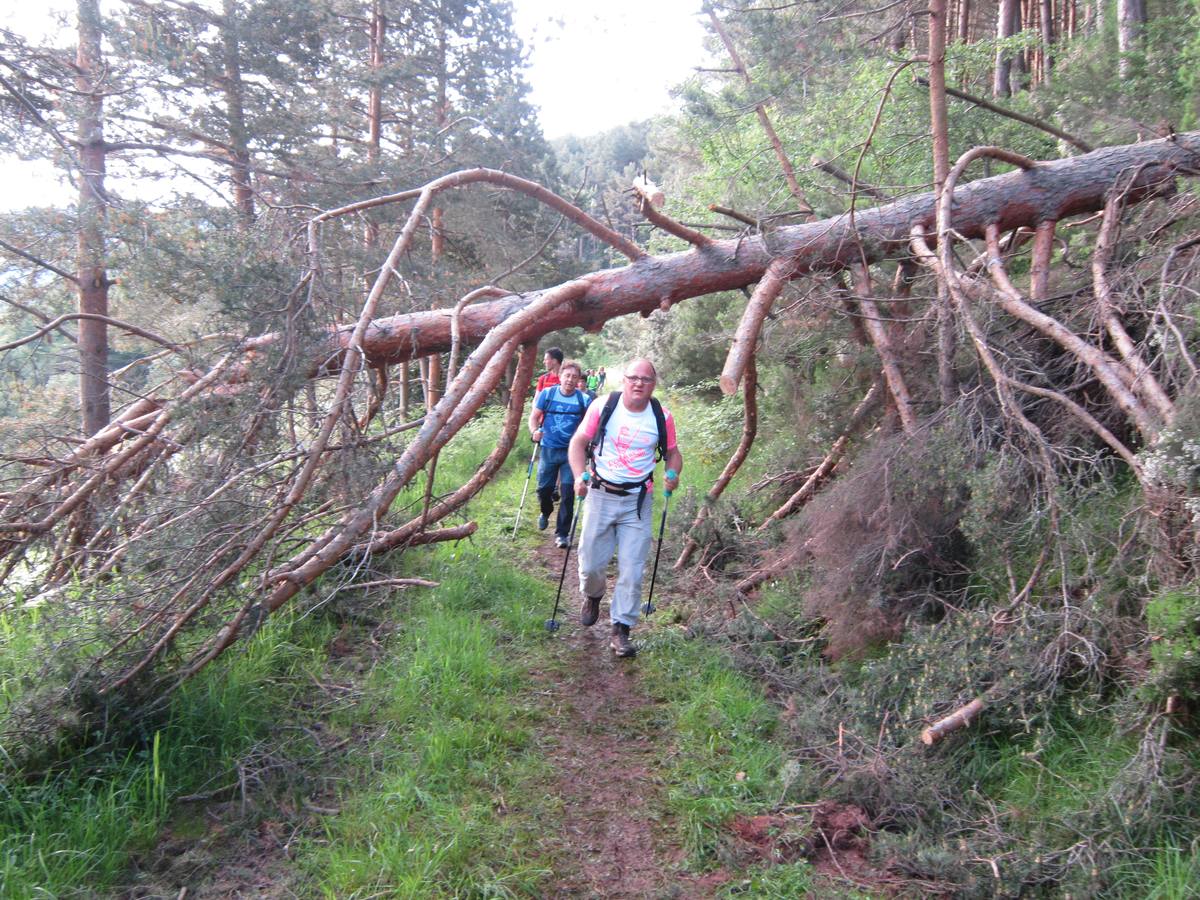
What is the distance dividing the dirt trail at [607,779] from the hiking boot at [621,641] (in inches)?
2.7

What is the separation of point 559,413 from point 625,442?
2.76 metres

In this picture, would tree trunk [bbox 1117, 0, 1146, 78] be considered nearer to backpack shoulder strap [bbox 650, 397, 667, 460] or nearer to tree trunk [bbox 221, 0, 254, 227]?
backpack shoulder strap [bbox 650, 397, 667, 460]

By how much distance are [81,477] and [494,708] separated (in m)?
3.29

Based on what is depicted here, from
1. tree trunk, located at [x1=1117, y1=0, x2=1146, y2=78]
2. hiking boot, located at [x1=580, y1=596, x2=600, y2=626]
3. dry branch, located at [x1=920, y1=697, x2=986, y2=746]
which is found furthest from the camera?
tree trunk, located at [x1=1117, y1=0, x2=1146, y2=78]

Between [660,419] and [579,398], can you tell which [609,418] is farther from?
[579,398]

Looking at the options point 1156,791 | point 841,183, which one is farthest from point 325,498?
point 841,183

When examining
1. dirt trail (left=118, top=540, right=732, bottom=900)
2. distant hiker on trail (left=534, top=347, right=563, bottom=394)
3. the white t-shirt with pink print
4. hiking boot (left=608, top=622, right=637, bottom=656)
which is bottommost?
dirt trail (left=118, top=540, right=732, bottom=900)

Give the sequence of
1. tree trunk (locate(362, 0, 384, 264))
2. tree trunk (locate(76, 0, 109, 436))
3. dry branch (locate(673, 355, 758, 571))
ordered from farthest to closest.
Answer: tree trunk (locate(362, 0, 384, 264))
tree trunk (locate(76, 0, 109, 436))
dry branch (locate(673, 355, 758, 571))

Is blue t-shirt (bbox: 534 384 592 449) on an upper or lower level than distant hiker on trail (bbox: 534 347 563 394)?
lower

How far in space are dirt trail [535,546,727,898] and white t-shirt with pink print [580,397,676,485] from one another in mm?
1380

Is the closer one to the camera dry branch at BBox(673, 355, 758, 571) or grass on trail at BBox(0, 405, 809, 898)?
grass on trail at BBox(0, 405, 809, 898)

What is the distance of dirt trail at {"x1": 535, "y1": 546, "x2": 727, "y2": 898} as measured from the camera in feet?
11.3

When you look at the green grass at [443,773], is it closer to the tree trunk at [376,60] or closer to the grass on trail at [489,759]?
the grass on trail at [489,759]

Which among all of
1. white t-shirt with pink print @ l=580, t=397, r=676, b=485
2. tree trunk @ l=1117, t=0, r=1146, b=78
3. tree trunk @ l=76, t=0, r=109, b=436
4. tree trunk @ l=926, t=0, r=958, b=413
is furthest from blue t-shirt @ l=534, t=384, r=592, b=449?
tree trunk @ l=1117, t=0, r=1146, b=78
